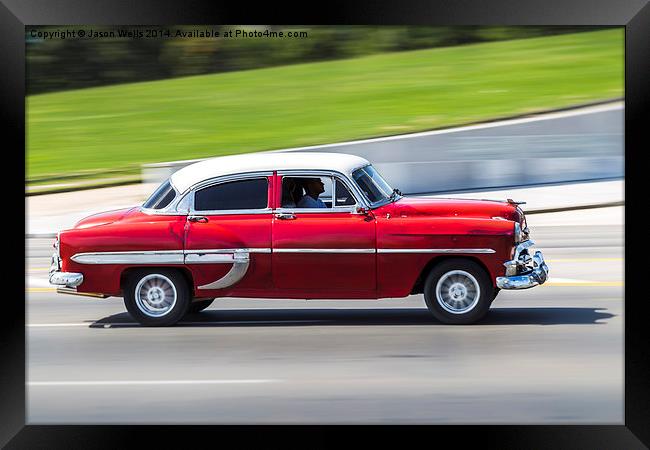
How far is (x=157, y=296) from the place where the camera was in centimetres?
959

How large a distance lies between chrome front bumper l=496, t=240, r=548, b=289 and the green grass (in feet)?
45.4

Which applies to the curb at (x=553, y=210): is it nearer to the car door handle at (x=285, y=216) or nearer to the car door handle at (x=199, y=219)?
the car door handle at (x=199, y=219)

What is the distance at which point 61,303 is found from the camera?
11.3 m

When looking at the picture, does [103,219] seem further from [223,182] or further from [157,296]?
[223,182]

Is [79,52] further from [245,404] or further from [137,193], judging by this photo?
[245,404]

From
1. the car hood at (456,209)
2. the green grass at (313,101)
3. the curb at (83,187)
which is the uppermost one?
the green grass at (313,101)

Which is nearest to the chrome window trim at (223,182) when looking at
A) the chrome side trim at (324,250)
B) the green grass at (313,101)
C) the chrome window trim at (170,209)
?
the chrome window trim at (170,209)

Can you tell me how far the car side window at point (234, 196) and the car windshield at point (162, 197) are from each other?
0.26 m

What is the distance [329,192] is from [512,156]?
41.1 ft

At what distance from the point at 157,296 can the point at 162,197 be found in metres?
0.92

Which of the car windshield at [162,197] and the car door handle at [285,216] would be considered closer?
the car door handle at [285,216]

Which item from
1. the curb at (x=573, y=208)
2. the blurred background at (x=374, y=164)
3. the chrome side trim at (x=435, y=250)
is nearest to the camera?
the blurred background at (x=374, y=164)

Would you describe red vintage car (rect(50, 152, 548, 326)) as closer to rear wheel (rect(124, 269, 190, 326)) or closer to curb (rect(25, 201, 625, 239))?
rear wheel (rect(124, 269, 190, 326))

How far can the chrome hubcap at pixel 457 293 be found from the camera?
365 inches
